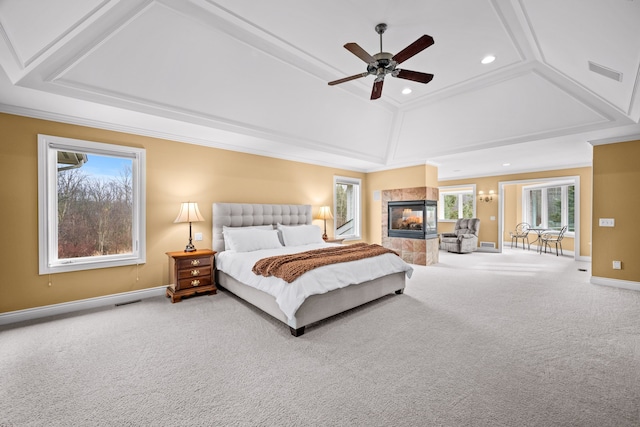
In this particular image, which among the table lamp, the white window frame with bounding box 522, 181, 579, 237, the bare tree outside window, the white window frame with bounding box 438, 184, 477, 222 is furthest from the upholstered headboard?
the white window frame with bounding box 522, 181, 579, 237

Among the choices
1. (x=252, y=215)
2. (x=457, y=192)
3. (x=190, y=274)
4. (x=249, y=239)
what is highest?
(x=457, y=192)

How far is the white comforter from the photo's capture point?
2803 mm

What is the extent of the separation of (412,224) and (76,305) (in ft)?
21.0

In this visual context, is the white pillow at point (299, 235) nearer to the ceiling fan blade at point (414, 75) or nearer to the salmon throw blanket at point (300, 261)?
the salmon throw blanket at point (300, 261)

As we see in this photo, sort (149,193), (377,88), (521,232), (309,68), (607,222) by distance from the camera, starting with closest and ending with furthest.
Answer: (377,88) < (309,68) < (149,193) < (607,222) < (521,232)

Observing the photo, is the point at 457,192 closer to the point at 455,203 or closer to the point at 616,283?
the point at 455,203

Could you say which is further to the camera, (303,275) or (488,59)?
(488,59)

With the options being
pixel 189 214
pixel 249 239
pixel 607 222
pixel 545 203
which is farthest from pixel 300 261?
pixel 545 203

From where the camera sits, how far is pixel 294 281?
112 inches

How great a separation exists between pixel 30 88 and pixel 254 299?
3212 millimetres

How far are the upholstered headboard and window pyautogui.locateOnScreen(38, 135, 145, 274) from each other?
1078 millimetres

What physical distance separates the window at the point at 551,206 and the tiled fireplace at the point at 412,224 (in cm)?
524

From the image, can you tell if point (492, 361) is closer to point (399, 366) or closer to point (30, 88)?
point (399, 366)

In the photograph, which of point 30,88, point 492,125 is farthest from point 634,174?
point 30,88
